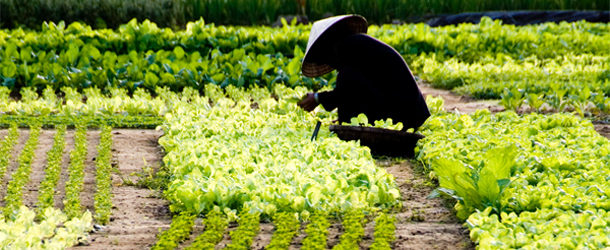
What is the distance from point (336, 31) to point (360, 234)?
2.78 meters

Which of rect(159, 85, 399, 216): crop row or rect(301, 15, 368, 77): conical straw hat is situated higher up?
rect(301, 15, 368, 77): conical straw hat

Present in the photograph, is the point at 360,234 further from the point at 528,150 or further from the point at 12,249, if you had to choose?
the point at 528,150

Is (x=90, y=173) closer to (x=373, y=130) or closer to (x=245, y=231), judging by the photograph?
(x=245, y=231)

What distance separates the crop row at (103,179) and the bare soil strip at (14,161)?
1.63 ft

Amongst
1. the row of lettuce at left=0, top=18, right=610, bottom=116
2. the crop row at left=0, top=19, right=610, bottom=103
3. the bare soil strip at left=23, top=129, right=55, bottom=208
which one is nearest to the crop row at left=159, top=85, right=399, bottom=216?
the bare soil strip at left=23, top=129, right=55, bottom=208

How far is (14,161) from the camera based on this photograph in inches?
204

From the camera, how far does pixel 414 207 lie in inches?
163

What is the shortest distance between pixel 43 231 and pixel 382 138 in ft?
8.86

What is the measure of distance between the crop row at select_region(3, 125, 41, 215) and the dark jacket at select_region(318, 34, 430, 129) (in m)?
2.10

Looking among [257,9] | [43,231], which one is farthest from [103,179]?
[257,9]

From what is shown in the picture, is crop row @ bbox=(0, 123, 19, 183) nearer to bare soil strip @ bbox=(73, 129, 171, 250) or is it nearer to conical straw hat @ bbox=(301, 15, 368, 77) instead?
bare soil strip @ bbox=(73, 129, 171, 250)

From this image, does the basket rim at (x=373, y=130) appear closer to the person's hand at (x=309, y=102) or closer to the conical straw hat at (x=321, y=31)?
the person's hand at (x=309, y=102)

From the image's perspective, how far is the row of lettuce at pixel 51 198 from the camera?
3.30 m

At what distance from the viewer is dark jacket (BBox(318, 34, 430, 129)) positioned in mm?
5852
